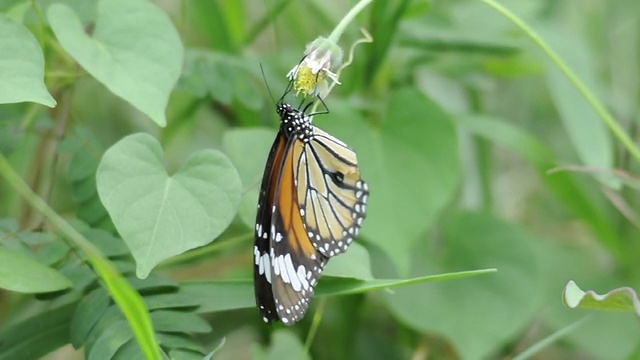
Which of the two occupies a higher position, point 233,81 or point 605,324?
point 233,81

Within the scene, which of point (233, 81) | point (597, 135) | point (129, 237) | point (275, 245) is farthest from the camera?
point (597, 135)

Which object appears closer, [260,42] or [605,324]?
[605,324]

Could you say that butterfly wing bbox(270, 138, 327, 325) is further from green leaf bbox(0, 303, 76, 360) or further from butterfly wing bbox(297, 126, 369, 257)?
green leaf bbox(0, 303, 76, 360)

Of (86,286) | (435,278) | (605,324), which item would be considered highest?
(435,278)

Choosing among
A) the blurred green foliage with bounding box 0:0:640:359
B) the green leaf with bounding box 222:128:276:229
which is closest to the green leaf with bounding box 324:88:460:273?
the blurred green foliage with bounding box 0:0:640:359

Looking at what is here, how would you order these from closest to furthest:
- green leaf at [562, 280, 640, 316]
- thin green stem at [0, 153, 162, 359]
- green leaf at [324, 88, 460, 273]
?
1. thin green stem at [0, 153, 162, 359]
2. green leaf at [562, 280, 640, 316]
3. green leaf at [324, 88, 460, 273]

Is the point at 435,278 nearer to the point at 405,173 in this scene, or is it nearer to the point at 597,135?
the point at 405,173

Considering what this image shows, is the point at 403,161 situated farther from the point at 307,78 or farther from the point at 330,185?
the point at 307,78

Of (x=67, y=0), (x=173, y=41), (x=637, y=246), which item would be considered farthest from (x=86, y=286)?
(x=637, y=246)
